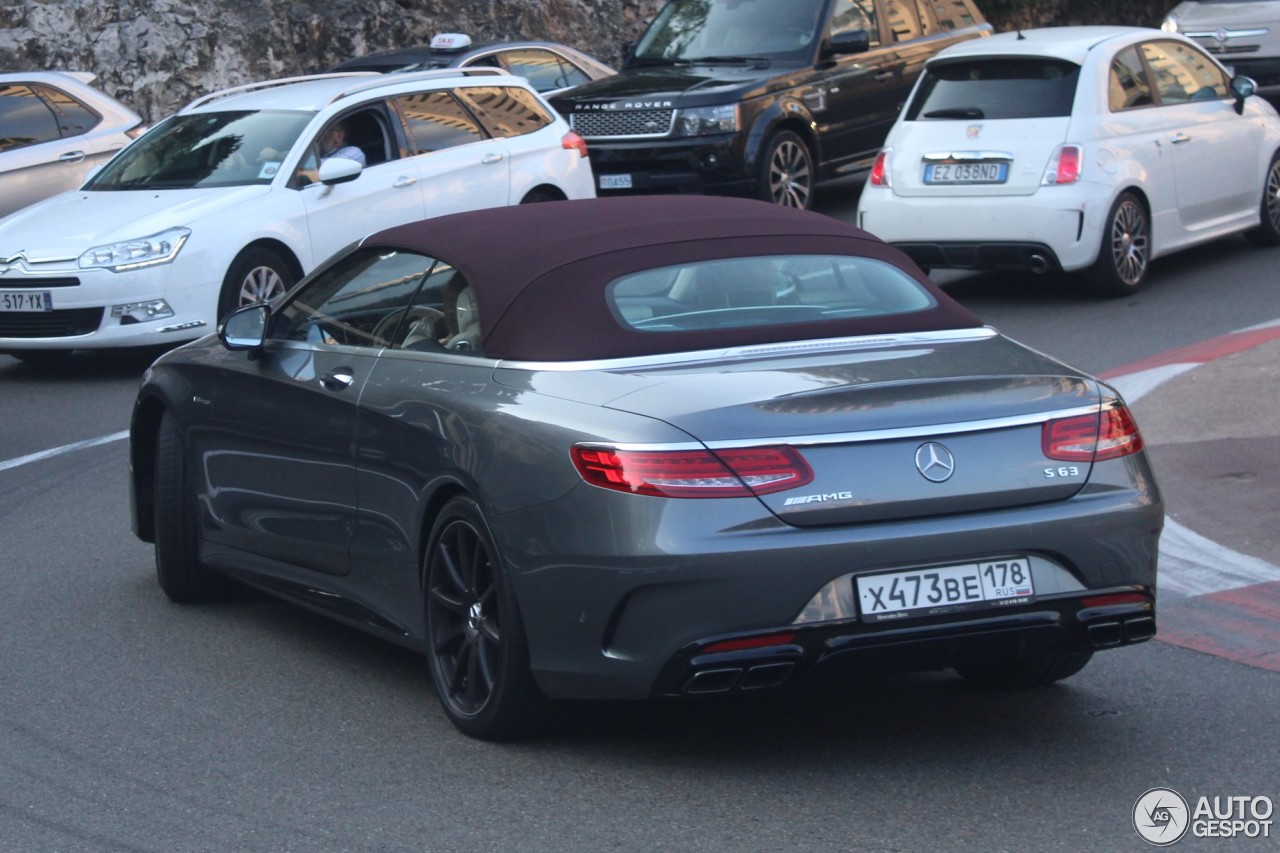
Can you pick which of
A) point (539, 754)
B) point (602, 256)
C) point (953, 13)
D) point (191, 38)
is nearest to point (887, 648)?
point (539, 754)

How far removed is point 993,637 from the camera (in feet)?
15.8

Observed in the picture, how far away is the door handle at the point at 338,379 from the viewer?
596 centimetres

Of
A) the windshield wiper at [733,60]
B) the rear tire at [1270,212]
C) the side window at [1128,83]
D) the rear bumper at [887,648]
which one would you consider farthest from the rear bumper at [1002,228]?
the rear bumper at [887,648]

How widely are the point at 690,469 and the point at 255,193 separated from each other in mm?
8265

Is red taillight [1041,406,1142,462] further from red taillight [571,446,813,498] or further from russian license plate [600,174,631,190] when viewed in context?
russian license plate [600,174,631,190]

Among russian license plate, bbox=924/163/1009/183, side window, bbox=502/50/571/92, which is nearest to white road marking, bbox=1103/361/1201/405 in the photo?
russian license plate, bbox=924/163/1009/183

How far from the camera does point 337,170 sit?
12500mm

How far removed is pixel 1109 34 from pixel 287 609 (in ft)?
27.2

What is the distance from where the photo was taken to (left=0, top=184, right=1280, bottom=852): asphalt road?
465cm

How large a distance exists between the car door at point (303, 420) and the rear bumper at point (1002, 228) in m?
6.89

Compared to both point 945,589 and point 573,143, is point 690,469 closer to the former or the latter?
point 945,589

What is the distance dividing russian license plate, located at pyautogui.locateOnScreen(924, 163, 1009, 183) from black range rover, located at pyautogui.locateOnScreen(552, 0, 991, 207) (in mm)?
2853

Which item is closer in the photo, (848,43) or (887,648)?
(887,648)

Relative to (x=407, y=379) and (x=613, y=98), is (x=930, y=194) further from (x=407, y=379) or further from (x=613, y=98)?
(x=407, y=379)
